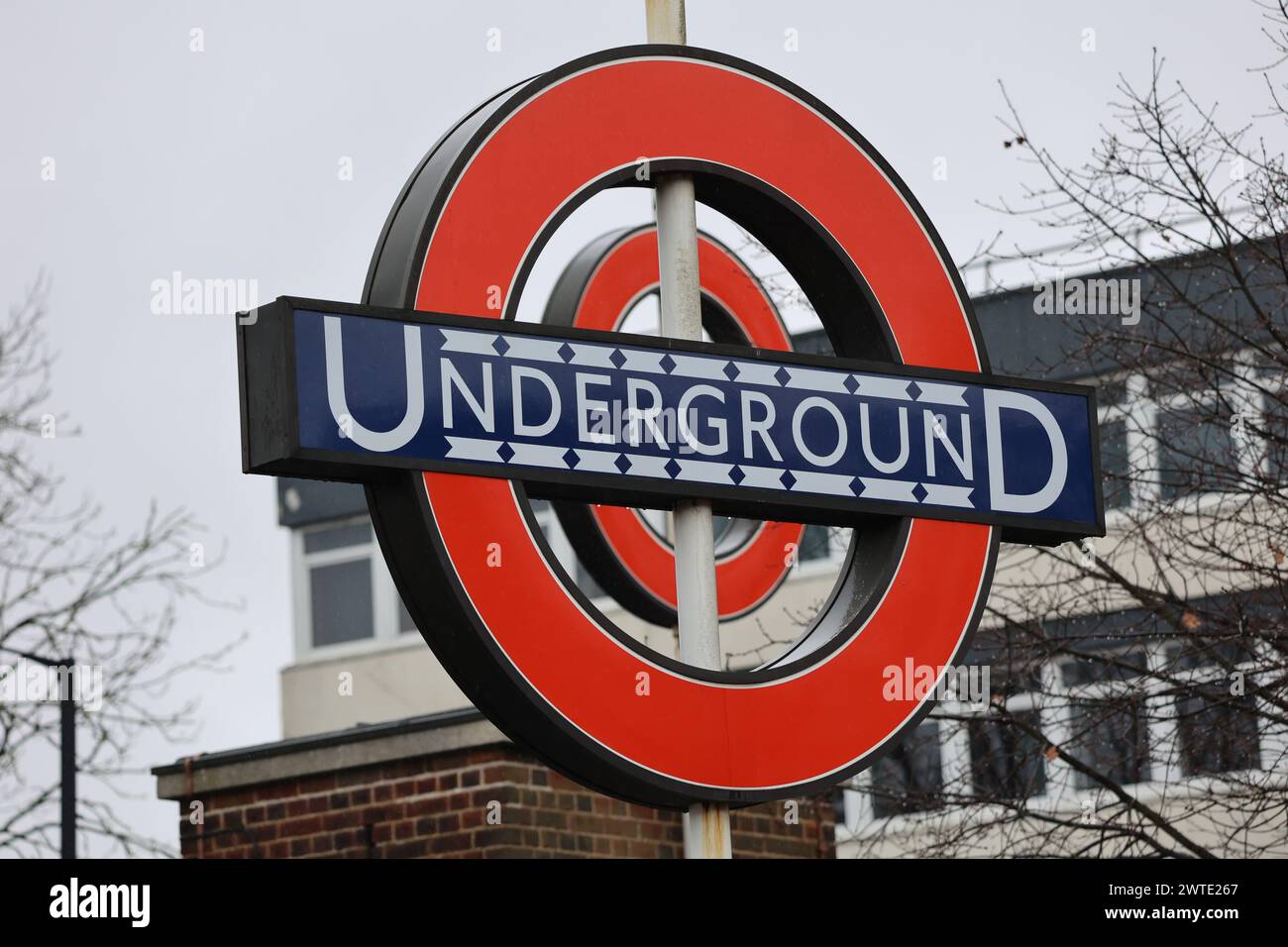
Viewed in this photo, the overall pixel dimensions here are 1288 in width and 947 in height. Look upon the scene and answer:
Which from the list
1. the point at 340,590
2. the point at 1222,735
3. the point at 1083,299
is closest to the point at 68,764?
the point at 1222,735

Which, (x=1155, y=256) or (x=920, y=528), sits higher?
(x=1155, y=256)

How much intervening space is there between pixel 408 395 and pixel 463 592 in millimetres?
492

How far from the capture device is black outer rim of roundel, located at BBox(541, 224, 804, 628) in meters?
10.2

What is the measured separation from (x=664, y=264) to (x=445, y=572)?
1246 millimetres

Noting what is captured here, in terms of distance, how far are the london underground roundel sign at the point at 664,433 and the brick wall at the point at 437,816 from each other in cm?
470

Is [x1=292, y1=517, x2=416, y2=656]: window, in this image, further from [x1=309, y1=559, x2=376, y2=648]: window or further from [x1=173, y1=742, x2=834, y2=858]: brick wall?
[x1=173, y1=742, x2=834, y2=858]: brick wall

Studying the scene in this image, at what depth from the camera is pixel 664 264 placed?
614 centimetres

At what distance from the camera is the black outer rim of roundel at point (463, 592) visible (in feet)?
17.6

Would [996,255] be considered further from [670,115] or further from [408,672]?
[408,672]
